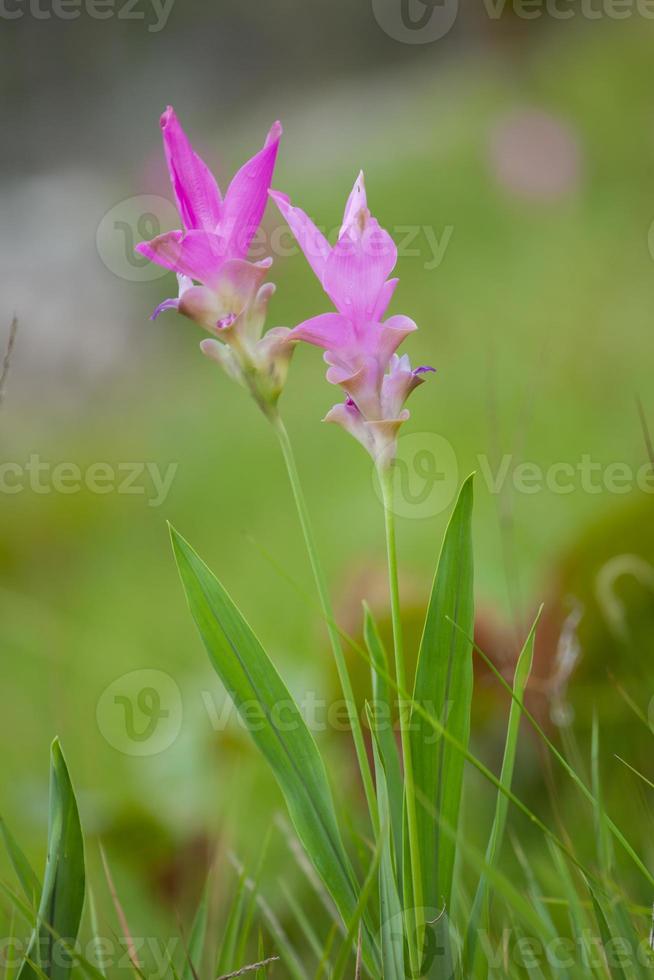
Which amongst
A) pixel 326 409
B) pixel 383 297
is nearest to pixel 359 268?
pixel 383 297

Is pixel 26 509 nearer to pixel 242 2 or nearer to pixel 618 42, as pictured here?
pixel 618 42

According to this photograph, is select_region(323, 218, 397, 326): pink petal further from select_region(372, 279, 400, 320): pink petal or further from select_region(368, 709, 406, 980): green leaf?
select_region(368, 709, 406, 980): green leaf

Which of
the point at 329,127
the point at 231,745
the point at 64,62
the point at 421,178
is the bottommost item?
the point at 231,745

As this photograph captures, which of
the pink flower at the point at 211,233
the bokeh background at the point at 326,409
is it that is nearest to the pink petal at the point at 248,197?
the pink flower at the point at 211,233

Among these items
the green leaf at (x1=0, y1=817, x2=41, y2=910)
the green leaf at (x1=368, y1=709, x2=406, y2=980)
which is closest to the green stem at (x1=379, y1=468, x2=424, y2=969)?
the green leaf at (x1=368, y1=709, x2=406, y2=980)

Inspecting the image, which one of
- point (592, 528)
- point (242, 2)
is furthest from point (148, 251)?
point (242, 2)

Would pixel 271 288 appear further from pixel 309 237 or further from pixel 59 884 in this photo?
pixel 59 884

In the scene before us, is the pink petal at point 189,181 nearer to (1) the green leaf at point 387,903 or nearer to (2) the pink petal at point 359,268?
(2) the pink petal at point 359,268
